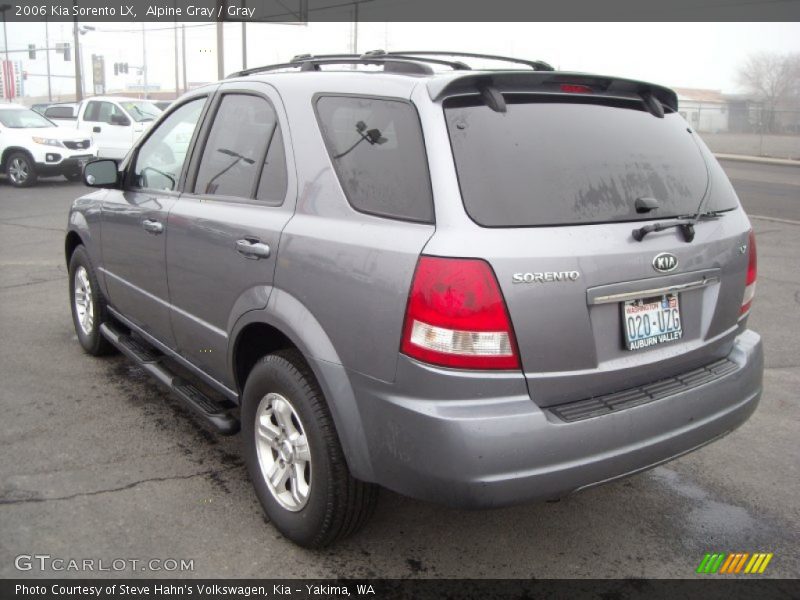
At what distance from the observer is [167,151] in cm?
426

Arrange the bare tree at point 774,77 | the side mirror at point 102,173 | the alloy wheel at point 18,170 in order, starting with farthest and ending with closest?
the bare tree at point 774,77 < the alloy wheel at point 18,170 < the side mirror at point 102,173

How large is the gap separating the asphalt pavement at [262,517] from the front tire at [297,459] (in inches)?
5.8

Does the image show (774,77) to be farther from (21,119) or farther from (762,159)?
(21,119)

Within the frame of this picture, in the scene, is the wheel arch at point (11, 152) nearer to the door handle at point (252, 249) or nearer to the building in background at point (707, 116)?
the door handle at point (252, 249)

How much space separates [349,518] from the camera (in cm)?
280

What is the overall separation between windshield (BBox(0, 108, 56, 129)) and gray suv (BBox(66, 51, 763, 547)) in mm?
16212

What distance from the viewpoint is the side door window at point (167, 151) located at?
3982mm

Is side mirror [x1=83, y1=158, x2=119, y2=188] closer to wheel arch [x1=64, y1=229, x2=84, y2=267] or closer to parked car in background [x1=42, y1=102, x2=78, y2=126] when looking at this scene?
wheel arch [x1=64, y1=229, x2=84, y2=267]

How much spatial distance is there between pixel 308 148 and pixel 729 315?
1820mm

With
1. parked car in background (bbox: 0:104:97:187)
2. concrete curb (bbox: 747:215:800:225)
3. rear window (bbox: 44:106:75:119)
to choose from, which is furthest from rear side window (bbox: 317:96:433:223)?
rear window (bbox: 44:106:75:119)

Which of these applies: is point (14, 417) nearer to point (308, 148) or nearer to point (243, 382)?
point (243, 382)

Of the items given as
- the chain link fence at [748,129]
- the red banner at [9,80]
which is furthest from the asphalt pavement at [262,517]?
the red banner at [9,80]

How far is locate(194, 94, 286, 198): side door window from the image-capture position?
3.16 metres

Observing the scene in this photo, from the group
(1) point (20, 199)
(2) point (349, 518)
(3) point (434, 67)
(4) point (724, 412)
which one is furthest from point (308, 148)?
(1) point (20, 199)
